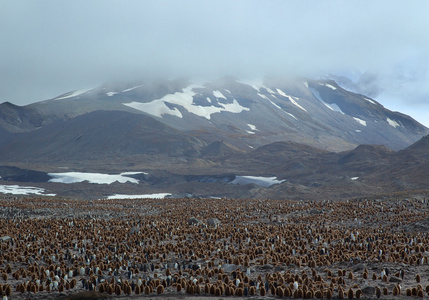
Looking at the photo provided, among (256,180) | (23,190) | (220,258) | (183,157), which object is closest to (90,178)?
(23,190)

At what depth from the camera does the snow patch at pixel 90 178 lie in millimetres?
98312

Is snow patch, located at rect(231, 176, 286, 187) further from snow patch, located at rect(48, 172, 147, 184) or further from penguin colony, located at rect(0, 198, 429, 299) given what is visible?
penguin colony, located at rect(0, 198, 429, 299)

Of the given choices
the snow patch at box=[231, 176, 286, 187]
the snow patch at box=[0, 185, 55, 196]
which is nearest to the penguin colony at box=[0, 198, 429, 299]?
the snow patch at box=[0, 185, 55, 196]

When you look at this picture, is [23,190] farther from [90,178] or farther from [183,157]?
[183,157]

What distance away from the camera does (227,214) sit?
3366 cm

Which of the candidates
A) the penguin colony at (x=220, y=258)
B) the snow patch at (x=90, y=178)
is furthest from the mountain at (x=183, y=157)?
the penguin colony at (x=220, y=258)

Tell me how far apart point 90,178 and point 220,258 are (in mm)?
86767

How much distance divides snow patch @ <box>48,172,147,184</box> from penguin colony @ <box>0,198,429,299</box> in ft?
234

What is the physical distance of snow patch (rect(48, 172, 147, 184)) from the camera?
323 ft

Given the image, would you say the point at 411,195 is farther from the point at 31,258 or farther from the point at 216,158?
the point at 216,158

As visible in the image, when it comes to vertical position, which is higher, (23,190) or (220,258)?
(23,190)

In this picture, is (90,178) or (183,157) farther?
(183,157)

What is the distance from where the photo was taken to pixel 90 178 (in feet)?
328

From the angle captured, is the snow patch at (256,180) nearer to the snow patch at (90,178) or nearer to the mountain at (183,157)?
the mountain at (183,157)
